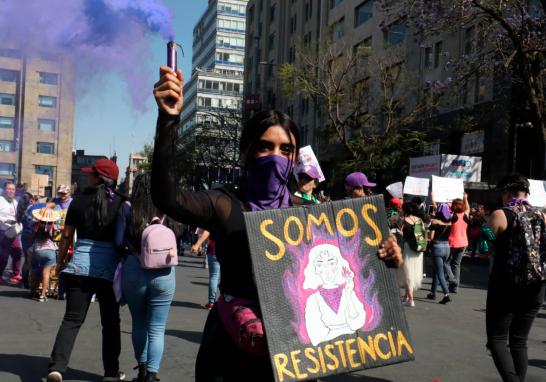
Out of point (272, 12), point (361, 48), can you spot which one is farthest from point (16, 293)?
point (272, 12)

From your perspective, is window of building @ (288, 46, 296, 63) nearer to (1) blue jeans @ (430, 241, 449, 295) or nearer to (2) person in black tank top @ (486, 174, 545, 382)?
(1) blue jeans @ (430, 241, 449, 295)

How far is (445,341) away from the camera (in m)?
7.79

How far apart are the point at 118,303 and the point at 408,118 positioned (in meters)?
24.3

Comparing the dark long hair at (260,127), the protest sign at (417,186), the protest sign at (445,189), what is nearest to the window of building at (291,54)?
the protest sign at (417,186)

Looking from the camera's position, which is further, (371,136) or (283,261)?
(371,136)

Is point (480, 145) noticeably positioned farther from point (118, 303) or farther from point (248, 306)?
point (248, 306)

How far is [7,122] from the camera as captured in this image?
25438mm

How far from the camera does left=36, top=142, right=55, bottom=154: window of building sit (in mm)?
53741

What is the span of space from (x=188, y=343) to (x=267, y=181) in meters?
5.11

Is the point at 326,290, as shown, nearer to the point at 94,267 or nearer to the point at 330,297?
the point at 330,297

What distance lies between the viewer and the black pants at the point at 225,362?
2410 millimetres

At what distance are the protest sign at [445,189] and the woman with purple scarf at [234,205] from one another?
11461 mm

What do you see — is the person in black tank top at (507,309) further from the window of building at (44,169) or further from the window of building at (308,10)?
the window of building at (44,169)

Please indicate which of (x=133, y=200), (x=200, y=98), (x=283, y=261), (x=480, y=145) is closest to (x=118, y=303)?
(x=133, y=200)
